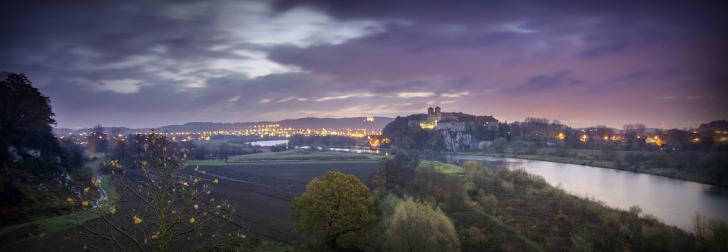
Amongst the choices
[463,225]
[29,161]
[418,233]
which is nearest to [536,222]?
[463,225]

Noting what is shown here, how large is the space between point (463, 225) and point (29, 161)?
43.0 m

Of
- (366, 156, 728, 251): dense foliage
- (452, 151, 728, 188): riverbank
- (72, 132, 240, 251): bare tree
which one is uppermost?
(72, 132, 240, 251): bare tree

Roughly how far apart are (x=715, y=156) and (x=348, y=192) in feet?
191

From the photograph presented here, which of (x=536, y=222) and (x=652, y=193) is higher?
(x=652, y=193)

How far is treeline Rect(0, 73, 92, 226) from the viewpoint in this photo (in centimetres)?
3090

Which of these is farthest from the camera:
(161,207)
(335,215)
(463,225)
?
(463,225)

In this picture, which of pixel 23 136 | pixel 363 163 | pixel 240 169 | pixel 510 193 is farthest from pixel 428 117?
pixel 23 136

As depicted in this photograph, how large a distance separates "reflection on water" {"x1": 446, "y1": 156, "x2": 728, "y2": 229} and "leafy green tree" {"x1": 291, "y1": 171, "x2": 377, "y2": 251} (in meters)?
26.0

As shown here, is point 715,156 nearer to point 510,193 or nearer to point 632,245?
point 510,193

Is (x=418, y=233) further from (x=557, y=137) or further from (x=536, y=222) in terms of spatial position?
(x=557, y=137)

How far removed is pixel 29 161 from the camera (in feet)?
131

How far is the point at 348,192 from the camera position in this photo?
79.9 feet

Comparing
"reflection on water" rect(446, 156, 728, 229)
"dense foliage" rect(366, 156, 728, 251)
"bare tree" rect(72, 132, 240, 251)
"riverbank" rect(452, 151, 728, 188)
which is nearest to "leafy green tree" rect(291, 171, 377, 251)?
"dense foliage" rect(366, 156, 728, 251)

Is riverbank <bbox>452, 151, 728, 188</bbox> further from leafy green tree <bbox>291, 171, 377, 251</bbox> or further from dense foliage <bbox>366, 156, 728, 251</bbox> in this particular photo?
leafy green tree <bbox>291, 171, 377, 251</bbox>
